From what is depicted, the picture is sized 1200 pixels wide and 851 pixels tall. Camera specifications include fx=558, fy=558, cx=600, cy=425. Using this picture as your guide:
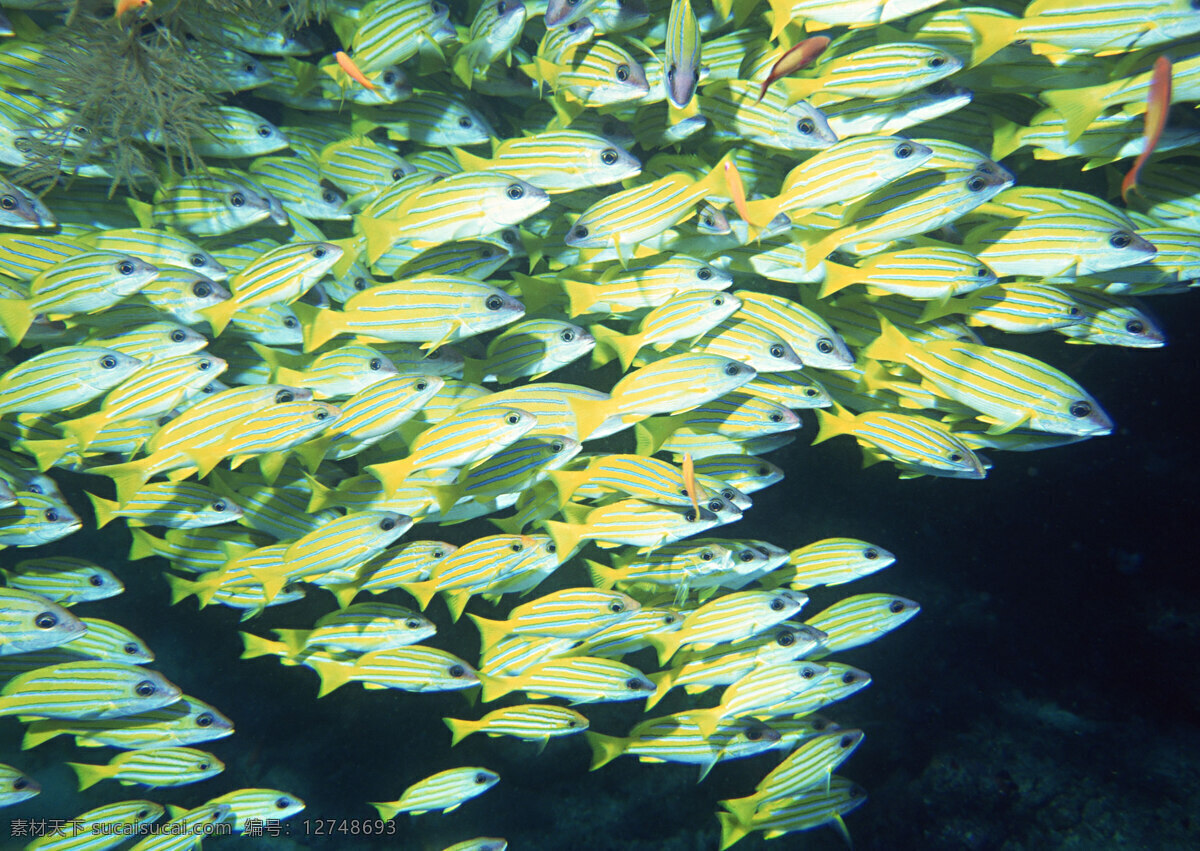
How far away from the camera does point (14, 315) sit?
298 centimetres

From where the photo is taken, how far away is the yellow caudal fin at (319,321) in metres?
3.05

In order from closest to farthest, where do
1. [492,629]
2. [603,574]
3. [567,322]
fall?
[567,322] → [492,629] → [603,574]

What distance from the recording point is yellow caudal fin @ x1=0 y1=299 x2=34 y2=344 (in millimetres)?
2964

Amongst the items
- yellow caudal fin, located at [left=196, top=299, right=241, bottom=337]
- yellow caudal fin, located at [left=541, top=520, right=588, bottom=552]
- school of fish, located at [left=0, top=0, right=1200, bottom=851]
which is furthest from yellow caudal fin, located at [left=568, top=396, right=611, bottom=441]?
yellow caudal fin, located at [left=196, top=299, right=241, bottom=337]

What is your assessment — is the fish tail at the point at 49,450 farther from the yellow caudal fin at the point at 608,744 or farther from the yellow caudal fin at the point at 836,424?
the yellow caudal fin at the point at 836,424

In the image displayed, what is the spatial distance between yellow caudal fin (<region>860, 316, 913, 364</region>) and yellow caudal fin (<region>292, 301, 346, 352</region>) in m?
3.01

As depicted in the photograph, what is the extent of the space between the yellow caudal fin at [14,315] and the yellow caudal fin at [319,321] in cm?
139

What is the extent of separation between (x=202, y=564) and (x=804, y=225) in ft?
14.6

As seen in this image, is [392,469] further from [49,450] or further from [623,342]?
[49,450]

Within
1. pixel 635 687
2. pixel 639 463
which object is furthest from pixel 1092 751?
pixel 639 463

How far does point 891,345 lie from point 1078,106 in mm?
1325

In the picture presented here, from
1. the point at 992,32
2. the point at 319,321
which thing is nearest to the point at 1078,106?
the point at 992,32

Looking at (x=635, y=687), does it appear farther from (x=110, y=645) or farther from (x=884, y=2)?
(x=884, y=2)

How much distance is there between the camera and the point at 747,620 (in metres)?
3.34
